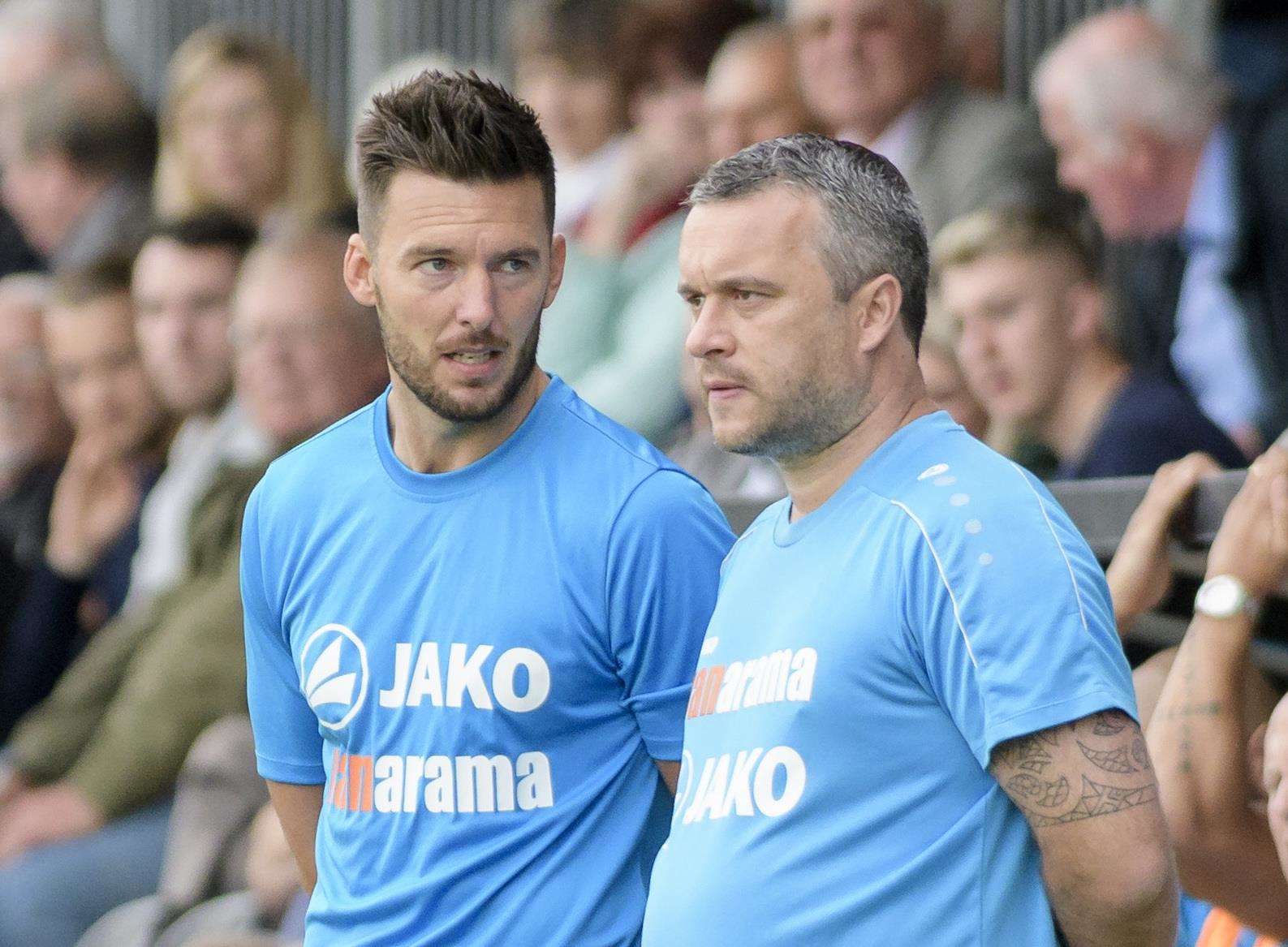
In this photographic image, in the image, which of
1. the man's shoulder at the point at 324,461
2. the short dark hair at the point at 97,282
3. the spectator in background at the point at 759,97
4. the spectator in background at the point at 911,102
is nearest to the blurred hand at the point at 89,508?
the short dark hair at the point at 97,282

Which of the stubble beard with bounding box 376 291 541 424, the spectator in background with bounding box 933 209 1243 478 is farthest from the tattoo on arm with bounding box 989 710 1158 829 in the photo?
the spectator in background with bounding box 933 209 1243 478

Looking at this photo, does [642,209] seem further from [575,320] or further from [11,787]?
[11,787]

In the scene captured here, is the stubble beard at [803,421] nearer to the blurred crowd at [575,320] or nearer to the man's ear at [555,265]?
the man's ear at [555,265]

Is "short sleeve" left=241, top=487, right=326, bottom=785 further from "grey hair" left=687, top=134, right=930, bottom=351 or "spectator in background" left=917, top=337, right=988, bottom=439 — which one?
"spectator in background" left=917, top=337, right=988, bottom=439

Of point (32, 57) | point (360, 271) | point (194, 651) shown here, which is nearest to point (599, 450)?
point (360, 271)

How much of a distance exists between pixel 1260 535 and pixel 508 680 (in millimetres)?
1211

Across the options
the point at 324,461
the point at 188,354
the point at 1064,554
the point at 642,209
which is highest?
the point at 1064,554

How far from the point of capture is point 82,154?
8.48 metres

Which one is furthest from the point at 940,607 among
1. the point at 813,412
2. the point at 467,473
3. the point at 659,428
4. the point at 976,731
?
the point at 659,428

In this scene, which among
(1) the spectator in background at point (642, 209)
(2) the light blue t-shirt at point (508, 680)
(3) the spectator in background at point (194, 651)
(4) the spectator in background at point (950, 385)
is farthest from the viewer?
(3) the spectator in background at point (194, 651)

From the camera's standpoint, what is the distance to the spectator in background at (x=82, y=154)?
8.38 m

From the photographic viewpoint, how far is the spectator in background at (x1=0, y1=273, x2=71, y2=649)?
7855 mm

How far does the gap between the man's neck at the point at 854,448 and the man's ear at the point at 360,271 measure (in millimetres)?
673

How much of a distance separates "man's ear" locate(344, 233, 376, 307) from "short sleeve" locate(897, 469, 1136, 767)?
37.6 inches
